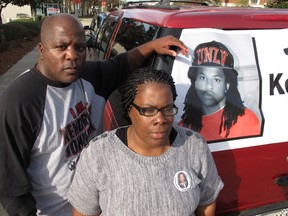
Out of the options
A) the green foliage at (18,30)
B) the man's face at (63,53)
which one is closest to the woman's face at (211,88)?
the man's face at (63,53)

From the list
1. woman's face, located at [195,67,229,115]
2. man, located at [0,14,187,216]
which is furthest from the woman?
woman's face, located at [195,67,229,115]

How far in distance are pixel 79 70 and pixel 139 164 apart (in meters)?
0.63

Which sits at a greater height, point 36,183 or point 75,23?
point 75,23

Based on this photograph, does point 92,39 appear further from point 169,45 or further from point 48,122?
point 48,122

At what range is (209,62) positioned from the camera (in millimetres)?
→ 1933

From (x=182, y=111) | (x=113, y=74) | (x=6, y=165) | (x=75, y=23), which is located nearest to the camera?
(x=6, y=165)

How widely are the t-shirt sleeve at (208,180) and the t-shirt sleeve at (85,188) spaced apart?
20.7 inches

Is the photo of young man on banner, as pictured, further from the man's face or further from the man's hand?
the man's face

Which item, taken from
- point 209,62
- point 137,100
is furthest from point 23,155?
point 209,62

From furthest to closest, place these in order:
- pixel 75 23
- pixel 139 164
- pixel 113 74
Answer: pixel 113 74
pixel 75 23
pixel 139 164

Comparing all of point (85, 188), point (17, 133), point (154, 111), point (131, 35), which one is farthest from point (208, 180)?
point (131, 35)

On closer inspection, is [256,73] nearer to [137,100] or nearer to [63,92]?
[137,100]

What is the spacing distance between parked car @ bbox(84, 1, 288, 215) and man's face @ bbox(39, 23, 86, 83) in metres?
0.47

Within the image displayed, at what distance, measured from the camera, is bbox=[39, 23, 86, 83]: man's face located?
66.3 inches
